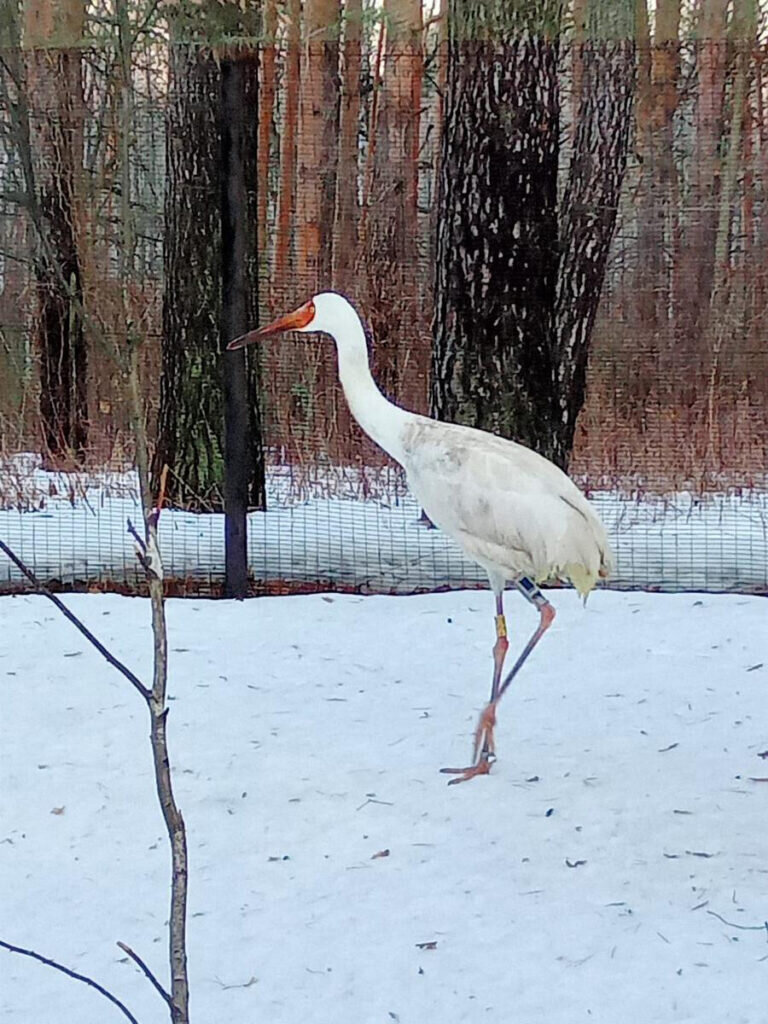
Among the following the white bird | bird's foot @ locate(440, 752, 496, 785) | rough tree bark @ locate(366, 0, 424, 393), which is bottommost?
bird's foot @ locate(440, 752, 496, 785)

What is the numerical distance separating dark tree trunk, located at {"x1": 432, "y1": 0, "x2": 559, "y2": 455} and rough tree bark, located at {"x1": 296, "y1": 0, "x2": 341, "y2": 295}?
72 cm

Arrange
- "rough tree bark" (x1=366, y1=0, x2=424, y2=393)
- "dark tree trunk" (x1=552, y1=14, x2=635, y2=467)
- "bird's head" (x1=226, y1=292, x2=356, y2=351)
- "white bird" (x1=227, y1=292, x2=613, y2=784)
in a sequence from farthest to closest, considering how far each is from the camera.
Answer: "rough tree bark" (x1=366, y1=0, x2=424, y2=393) < "dark tree trunk" (x1=552, y1=14, x2=635, y2=467) < "bird's head" (x1=226, y1=292, x2=356, y2=351) < "white bird" (x1=227, y1=292, x2=613, y2=784)

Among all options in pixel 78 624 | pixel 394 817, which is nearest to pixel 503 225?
pixel 394 817

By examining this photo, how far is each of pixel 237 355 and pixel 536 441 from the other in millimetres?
1446

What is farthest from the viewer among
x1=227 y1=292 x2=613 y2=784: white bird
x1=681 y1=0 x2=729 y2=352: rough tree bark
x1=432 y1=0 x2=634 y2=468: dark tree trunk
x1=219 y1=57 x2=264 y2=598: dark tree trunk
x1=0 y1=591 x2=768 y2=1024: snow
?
x1=681 y1=0 x2=729 y2=352: rough tree bark

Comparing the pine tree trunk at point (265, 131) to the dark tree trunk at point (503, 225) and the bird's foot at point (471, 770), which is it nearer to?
the dark tree trunk at point (503, 225)

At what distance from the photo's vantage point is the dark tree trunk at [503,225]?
603cm

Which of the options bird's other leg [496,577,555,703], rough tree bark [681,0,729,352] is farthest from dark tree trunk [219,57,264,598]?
rough tree bark [681,0,729,352]

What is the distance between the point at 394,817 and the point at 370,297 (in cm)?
390

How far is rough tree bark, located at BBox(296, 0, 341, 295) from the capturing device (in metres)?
6.65

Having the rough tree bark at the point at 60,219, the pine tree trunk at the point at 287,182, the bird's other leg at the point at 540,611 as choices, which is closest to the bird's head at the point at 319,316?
the bird's other leg at the point at 540,611

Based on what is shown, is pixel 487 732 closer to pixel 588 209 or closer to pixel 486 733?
pixel 486 733

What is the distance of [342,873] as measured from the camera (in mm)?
3287

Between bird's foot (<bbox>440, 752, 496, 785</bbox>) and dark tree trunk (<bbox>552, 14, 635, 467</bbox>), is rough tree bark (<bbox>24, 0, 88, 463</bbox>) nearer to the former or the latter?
dark tree trunk (<bbox>552, 14, 635, 467</bbox>)
